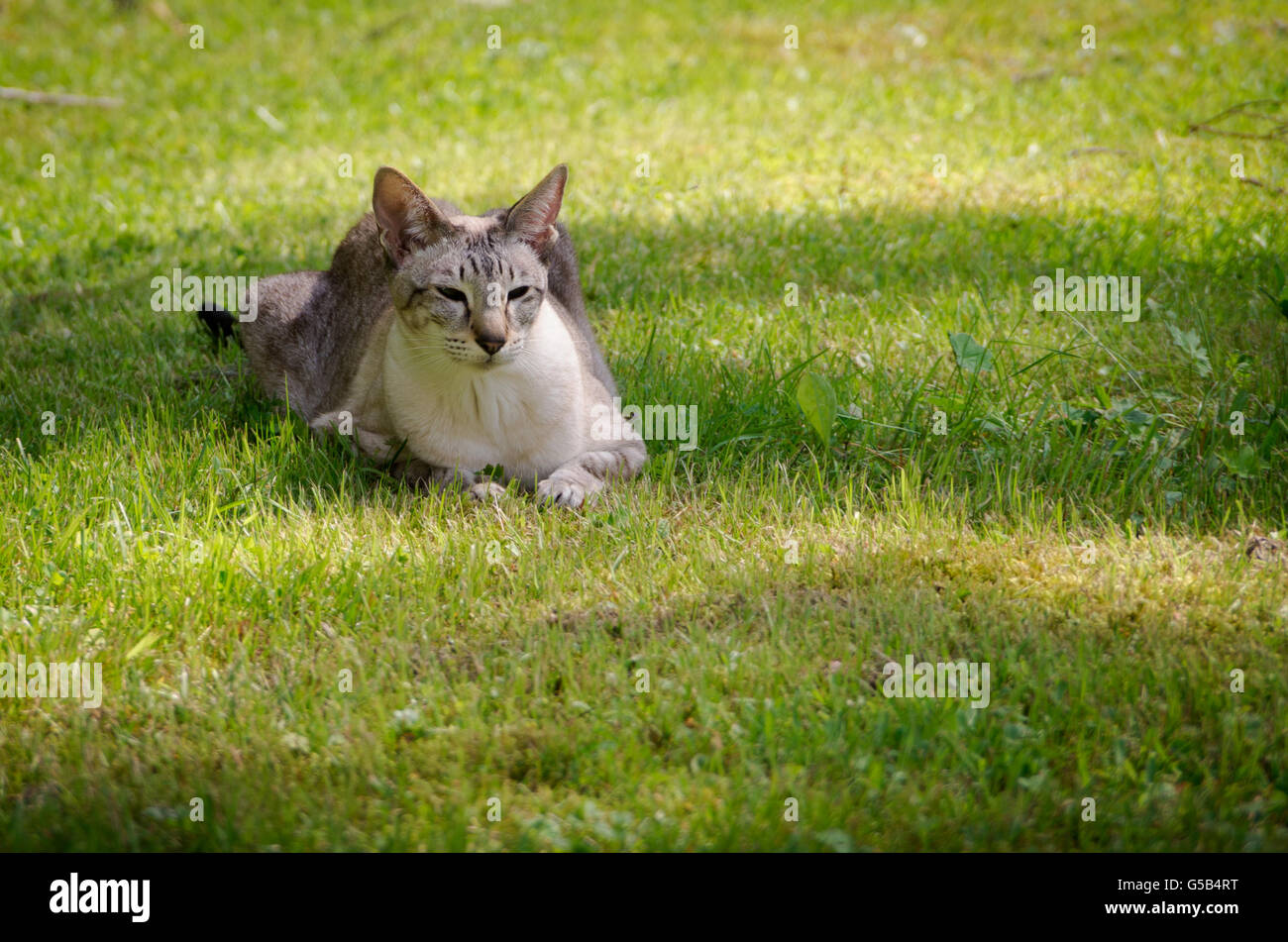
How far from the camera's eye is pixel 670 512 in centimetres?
448

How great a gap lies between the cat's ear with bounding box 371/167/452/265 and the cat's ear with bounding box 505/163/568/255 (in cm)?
27

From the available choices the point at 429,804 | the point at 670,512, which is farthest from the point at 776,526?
the point at 429,804

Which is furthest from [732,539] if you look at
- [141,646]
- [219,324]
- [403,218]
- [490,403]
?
[219,324]

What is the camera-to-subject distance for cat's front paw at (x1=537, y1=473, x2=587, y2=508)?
4414mm

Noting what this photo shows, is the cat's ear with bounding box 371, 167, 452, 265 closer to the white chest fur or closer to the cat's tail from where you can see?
the white chest fur

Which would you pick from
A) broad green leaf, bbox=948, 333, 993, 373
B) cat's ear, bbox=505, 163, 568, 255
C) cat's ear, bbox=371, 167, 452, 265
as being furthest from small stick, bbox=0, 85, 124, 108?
broad green leaf, bbox=948, 333, 993, 373

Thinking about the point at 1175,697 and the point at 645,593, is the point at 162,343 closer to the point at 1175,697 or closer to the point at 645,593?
the point at 645,593

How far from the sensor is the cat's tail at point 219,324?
6.12 metres

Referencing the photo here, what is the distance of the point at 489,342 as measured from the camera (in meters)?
4.23

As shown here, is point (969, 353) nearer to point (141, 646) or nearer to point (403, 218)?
point (403, 218)

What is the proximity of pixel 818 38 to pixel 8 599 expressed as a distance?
9977 millimetres

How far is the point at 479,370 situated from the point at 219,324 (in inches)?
96.3

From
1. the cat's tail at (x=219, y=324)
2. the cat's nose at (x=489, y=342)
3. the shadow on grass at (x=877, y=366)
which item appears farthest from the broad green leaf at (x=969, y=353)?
Answer: the cat's tail at (x=219, y=324)

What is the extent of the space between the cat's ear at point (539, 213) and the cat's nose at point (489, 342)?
0.57 meters
